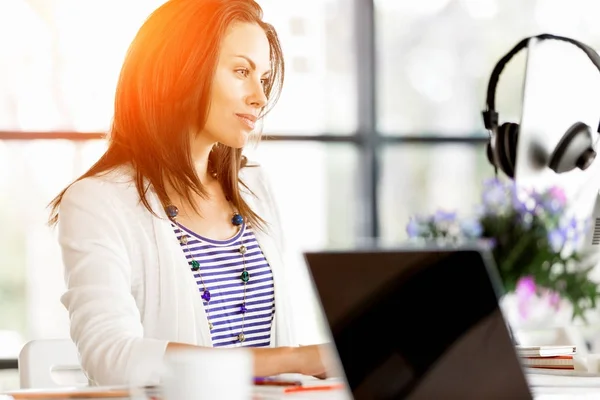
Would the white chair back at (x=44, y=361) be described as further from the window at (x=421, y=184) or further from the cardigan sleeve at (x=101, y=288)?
the window at (x=421, y=184)

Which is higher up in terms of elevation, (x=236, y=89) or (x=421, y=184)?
(x=421, y=184)

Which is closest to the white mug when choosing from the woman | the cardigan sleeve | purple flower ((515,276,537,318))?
the cardigan sleeve

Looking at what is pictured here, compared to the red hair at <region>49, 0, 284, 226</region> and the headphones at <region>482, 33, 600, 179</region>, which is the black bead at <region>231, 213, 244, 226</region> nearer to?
the red hair at <region>49, 0, 284, 226</region>

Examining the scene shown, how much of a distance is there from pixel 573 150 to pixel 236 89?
66cm

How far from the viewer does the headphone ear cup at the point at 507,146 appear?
6.36 feet

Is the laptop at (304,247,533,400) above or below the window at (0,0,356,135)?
below

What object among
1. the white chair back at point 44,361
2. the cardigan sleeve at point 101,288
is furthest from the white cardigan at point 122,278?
the white chair back at point 44,361

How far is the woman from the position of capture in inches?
70.2

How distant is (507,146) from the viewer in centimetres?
195

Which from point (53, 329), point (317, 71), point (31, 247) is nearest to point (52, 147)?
point (31, 247)

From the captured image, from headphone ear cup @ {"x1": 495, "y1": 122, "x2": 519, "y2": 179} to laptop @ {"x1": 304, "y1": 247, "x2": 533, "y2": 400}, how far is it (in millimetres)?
1084

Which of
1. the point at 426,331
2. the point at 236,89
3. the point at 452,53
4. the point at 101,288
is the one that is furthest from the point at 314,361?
the point at 452,53

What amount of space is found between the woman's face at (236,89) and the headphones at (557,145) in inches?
18.7

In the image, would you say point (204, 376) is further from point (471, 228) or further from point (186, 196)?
point (471, 228)
